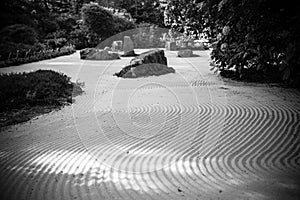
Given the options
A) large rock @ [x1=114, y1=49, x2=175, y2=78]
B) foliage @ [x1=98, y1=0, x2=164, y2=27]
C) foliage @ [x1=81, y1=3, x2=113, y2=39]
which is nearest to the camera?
large rock @ [x1=114, y1=49, x2=175, y2=78]

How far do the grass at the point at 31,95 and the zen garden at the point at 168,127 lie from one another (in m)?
0.03

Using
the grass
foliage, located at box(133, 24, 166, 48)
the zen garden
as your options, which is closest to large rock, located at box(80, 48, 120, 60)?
the zen garden

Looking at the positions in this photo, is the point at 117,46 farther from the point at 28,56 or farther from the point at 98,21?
the point at 28,56

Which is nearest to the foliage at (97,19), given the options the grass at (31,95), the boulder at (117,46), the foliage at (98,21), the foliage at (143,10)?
the foliage at (98,21)

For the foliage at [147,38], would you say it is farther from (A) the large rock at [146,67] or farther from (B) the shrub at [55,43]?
(A) the large rock at [146,67]

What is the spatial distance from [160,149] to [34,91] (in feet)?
15.6

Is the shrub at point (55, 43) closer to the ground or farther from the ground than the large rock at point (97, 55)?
farther from the ground

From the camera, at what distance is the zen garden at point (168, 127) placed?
3.02m

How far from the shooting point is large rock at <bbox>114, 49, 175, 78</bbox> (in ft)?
36.0

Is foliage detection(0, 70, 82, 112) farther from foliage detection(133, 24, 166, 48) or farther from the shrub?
foliage detection(133, 24, 166, 48)

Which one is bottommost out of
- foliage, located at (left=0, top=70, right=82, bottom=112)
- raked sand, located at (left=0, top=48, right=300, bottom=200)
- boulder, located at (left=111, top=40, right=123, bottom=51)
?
raked sand, located at (left=0, top=48, right=300, bottom=200)

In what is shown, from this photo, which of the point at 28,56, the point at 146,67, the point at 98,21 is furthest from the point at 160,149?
A: the point at 98,21

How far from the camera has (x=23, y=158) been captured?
12.6 feet

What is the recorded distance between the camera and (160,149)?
4.05 metres
